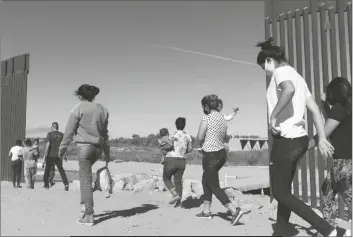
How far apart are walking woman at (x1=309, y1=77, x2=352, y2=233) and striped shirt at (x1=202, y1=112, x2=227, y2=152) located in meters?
1.32

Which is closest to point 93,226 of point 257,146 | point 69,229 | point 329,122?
point 69,229

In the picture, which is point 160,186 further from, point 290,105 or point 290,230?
point 290,105

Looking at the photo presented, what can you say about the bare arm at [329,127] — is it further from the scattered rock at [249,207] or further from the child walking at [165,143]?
the child walking at [165,143]

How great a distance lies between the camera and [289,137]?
2963mm

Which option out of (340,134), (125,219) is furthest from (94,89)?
(340,134)

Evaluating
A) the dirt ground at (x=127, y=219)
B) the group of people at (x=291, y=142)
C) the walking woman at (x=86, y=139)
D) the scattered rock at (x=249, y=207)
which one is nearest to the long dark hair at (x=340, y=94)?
the group of people at (x=291, y=142)

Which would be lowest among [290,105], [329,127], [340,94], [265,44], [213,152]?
[213,152]

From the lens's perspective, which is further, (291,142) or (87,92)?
(87,92)

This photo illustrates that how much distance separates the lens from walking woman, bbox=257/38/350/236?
291 cm

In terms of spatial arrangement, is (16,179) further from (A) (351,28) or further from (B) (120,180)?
(A) (351,28)

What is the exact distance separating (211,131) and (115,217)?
1.73 metres

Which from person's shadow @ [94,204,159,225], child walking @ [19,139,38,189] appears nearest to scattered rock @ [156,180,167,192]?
person's shadow @ [94,204,159,225]

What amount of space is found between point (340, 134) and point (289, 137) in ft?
1.73

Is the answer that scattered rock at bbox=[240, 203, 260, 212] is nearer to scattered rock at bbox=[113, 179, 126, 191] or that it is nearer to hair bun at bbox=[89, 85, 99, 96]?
hair bun at bbox=[89, 85, 99, 96]
